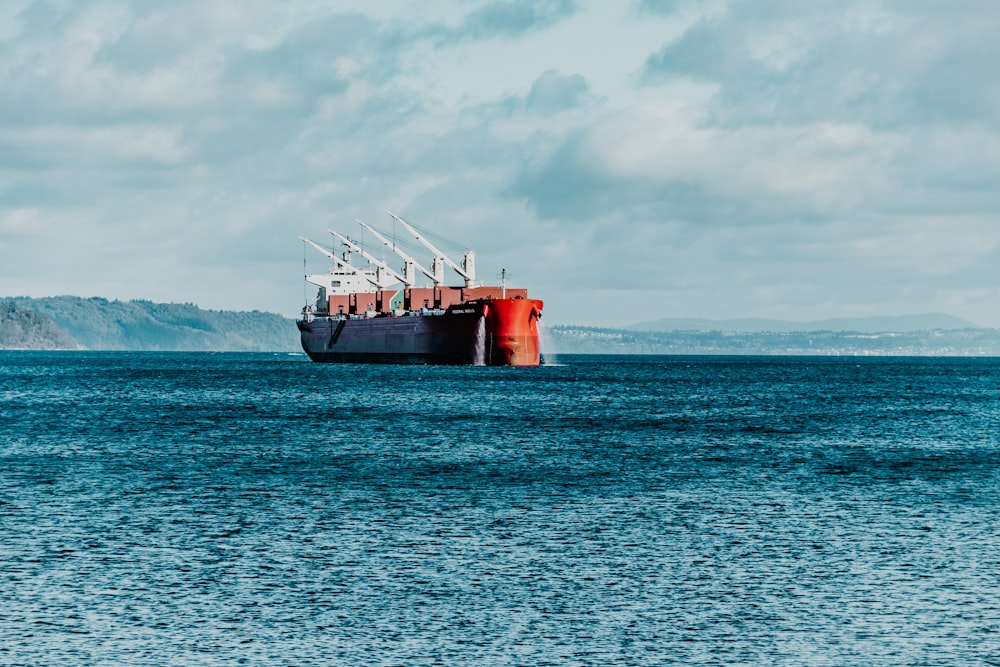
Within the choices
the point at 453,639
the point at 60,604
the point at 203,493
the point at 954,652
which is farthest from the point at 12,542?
the point at 954,652

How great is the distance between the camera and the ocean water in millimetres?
16797

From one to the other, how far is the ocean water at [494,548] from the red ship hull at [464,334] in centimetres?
7149

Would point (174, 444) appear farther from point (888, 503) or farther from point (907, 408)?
point (907, 408)

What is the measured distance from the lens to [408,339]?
13962cm

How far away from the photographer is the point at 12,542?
954 inches

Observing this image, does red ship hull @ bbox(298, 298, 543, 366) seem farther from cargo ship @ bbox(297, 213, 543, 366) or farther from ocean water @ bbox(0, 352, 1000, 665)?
ocean water @ bbox(0, 352, 1000, 665)

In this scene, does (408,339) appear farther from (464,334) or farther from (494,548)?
A: (494,548)

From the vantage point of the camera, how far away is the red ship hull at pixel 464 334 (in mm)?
126500

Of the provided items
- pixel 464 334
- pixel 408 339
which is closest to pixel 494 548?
pixel 464 334

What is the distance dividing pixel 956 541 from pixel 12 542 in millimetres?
19456

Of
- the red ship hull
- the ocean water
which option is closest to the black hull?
the red ship hull

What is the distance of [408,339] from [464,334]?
1317 centimetres

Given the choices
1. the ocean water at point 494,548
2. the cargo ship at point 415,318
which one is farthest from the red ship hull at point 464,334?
the ocean water at point 494,548

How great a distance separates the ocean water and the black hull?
73.7 meters
